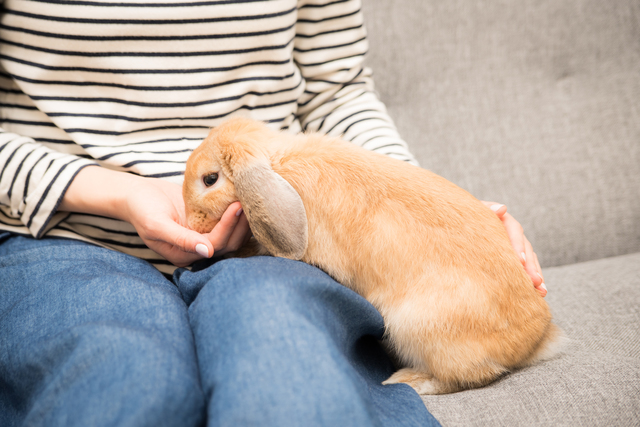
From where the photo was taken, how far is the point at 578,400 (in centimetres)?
84

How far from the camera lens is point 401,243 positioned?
944 mm

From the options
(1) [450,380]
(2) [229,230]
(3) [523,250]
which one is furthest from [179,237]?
(3) [523,250]

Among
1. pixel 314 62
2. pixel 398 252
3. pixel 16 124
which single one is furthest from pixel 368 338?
pixel 16 124

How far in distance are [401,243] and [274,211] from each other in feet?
1.02

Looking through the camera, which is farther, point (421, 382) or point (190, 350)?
point (421, 382)

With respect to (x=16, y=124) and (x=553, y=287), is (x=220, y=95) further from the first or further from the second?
(x=553, y=287)

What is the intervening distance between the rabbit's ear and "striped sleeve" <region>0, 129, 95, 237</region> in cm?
45

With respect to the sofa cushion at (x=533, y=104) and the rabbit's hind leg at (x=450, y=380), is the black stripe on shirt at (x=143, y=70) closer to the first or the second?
the sofa cushion at (x=533, y=104)

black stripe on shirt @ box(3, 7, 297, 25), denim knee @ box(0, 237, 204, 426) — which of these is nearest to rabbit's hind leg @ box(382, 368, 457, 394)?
denim knee @ box(0, 237, 204, 426)

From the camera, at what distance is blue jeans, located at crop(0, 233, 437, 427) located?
23.2 inches

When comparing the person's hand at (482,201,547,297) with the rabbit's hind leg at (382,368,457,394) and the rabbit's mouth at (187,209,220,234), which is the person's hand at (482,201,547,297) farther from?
the rabbit's mouth at (187,209,220,234)

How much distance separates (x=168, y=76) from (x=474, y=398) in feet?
3.68

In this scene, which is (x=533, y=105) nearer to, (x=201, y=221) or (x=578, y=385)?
(x=578, y=385)

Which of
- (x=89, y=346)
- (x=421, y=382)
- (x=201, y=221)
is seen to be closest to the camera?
(x=89, y=346)
